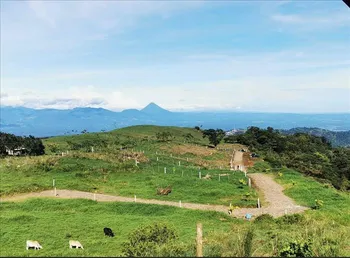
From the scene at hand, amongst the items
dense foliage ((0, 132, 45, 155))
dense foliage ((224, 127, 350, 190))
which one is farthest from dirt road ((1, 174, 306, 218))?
dense foliage ((0, 132, 45, 155))

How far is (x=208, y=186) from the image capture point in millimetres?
37969

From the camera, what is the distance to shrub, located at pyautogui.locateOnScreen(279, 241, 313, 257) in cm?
1363

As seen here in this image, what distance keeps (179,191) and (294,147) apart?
242 feet

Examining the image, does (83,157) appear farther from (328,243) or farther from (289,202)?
(328,243)

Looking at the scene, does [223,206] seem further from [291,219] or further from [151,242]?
[151,242]

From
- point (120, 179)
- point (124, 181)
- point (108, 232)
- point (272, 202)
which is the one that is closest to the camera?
point (108, 232)

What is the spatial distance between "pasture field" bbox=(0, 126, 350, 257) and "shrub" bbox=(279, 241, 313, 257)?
0.85ft

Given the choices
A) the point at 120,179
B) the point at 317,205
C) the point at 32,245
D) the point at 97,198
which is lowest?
the point at 317,205

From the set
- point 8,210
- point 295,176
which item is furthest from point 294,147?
point 8,210

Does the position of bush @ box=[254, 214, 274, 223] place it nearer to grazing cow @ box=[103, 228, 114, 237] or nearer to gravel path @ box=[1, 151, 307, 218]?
gravel path @ box=[1, 151, 307, 218]

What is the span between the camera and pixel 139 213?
28.5m

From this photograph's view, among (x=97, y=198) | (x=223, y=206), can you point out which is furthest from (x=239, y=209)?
(x=97, y=198)

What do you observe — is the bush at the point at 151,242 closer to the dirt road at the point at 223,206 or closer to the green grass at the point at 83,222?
the green grass at the point at 83,222

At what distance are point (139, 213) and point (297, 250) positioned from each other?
16768mm
